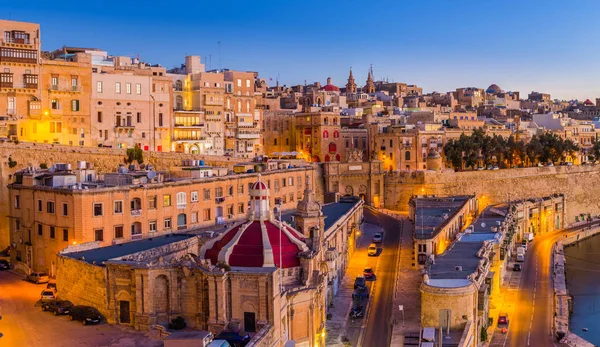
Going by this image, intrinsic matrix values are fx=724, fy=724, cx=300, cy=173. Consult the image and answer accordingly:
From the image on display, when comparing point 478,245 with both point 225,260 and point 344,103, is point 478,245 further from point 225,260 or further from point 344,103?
point 344,103

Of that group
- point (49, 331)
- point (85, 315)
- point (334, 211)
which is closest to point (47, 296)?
point (85, 315)

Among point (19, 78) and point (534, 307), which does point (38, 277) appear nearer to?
point (19, 78)

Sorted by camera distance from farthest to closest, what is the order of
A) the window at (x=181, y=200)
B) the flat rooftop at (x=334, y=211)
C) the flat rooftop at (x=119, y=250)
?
the flat rooftop at (x=334, y=211) < the window at (x=181, y=200) < the flat rooftop at (x=119, y=250)

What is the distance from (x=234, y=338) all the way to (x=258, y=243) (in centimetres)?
517

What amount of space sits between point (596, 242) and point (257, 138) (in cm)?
3507

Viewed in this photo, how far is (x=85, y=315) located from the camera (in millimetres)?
25188

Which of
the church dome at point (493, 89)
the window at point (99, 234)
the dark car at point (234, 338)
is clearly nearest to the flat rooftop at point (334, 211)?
the window at point (99, 234)

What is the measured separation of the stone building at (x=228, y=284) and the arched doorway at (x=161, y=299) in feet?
0.09

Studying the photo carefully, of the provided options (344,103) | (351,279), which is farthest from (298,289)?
(344,103)

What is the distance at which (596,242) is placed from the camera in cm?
6975

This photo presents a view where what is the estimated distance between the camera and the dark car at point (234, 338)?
21578 mm

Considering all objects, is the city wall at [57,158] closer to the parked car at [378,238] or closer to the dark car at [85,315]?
the parked car at [378,238]

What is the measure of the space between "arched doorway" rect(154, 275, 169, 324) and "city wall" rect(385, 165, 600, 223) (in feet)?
160

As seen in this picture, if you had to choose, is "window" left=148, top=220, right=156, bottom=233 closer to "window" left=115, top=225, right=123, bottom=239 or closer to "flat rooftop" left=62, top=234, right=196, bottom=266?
"flat rooftop" left=62, top=234, right=196, bottom=266
